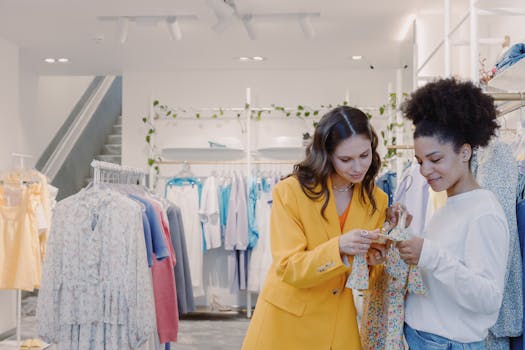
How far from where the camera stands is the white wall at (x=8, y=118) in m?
5.56

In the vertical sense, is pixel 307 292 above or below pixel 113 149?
below

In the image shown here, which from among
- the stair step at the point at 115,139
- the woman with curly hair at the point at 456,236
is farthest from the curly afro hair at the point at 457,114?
the stair step at the point at 115,139

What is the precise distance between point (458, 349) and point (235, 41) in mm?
4439

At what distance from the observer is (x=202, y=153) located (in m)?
6.62

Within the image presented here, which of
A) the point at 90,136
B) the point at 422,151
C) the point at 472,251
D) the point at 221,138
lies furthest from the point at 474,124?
the point at 90,136

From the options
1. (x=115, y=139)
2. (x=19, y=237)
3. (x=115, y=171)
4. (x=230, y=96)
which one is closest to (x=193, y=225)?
(x=230, y=96)

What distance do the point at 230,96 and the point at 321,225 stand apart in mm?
5240

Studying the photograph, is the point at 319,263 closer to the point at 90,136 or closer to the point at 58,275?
the point at 58,275

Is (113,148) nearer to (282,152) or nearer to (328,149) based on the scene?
(282,152)

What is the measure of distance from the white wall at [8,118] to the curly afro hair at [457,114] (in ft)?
16.0

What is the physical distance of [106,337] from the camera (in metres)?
3.23

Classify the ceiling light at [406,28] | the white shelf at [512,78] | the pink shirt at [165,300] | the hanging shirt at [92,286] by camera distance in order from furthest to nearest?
the ceiling light at [406,28] → the pink shirt at [165,300] → the hanging shirt at [92,286] → the white shelf at [512,78]

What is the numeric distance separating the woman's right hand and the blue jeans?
30cm

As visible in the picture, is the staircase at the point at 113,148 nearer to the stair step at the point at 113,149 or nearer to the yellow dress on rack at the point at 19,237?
the stair step at the point at 113,149
